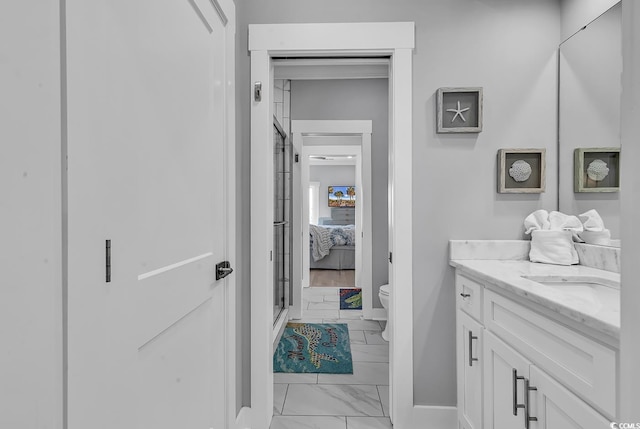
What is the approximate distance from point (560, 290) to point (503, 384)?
0.42m

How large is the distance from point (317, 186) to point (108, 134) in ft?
31.0

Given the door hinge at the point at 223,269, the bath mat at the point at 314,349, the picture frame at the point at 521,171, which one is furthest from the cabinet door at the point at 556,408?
the bath mat at the point at 314,349

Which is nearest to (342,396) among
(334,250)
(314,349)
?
(314,349)

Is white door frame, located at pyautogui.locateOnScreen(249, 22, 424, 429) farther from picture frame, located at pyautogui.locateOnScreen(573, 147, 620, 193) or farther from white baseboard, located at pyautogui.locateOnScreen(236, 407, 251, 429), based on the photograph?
picture frame, located at pyautogui.locateOnScreen(573, 147, 620, 193)

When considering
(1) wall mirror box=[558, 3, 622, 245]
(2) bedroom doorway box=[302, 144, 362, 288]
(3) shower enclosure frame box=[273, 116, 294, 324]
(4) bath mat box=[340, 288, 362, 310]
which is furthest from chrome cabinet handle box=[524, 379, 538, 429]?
(2) bedroom doorway box=[302, 144, 362, 288]

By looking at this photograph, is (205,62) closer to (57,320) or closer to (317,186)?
(57,320)

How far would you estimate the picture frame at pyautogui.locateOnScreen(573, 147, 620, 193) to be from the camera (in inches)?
61.6

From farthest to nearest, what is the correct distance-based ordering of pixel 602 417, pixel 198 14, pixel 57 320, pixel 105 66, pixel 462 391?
pixel 462 391 < pixel 198 14 < pixel 602 417 < pixel 105 66 < pixel 57 320

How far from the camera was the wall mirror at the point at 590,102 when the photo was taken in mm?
1555

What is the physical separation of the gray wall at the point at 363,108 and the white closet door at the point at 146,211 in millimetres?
2444

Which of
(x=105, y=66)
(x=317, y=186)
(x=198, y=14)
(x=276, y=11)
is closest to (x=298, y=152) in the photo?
(x=276, y=11)

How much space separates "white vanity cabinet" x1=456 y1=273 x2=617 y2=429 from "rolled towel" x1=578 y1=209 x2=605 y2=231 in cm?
61

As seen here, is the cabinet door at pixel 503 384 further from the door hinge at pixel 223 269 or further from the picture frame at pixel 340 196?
the picture frame at pixel 340 196

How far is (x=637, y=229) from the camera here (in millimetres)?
387
